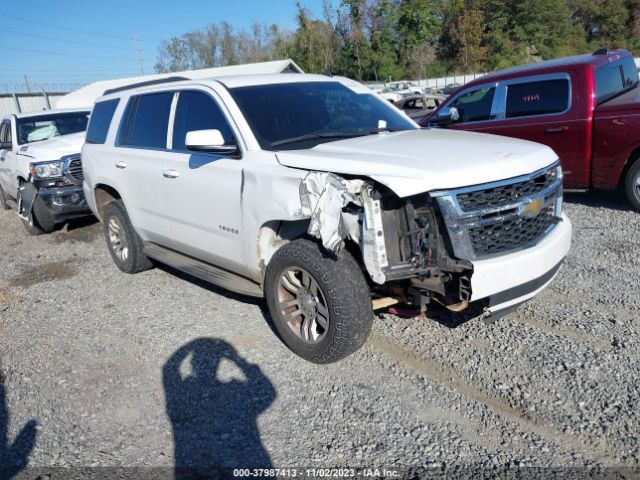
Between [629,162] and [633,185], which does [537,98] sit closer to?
[629,162]

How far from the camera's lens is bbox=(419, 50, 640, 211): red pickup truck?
6527 millimetres

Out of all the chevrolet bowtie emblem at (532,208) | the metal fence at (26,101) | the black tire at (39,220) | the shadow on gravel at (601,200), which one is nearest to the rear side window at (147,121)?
the chevrolet bowtie emblem at (532,208)

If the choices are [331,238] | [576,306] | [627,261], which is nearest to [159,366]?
[331,238]

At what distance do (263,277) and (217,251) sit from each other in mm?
546

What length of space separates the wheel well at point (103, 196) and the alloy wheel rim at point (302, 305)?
10.3 ft

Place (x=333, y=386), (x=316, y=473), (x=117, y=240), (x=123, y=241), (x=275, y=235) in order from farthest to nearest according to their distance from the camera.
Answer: (x=117, y=240) → (x=123, y=241) → (x=275, y=235) → (x=333, y=386) → (x=316, y=473)

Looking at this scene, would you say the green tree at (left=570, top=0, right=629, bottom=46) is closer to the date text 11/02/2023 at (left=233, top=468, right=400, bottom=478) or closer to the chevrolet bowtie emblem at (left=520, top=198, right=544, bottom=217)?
the chevrolet bowtie emblem at (left=520, top=198, right=544, bottom=217)

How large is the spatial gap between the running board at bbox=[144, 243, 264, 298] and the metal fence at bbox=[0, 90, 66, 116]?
25084 mm

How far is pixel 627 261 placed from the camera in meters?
5.22

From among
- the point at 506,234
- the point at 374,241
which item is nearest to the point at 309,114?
the point at 374,241

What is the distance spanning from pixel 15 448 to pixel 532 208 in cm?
350

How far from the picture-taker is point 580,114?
677cm

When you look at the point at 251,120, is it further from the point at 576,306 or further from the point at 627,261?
the point at 627,261

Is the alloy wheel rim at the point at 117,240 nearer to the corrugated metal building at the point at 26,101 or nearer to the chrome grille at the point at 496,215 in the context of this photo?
the chrome grille at the point at 496,215
